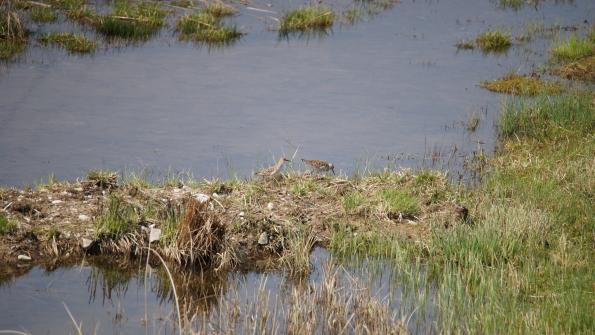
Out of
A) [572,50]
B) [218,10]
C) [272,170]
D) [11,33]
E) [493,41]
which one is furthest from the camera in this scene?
[218,10]

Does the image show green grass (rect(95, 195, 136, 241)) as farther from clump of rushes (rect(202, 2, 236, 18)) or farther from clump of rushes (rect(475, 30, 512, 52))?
clump of rushes (rect(475, 30, 512, 52))

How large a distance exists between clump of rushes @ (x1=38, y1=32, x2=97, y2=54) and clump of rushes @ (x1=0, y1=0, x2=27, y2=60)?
0.44 meters

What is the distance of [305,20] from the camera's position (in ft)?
71.5

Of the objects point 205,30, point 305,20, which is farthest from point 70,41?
point 305,20

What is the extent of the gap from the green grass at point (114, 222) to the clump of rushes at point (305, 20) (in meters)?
12.0

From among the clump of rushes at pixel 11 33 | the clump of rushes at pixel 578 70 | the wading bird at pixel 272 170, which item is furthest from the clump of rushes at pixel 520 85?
the clump of rushes at pixel 11 33

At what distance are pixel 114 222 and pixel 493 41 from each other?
42.6 feet

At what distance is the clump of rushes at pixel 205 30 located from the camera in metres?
20.4

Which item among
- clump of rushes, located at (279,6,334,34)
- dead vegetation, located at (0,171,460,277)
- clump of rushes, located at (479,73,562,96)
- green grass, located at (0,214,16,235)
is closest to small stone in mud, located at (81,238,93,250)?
dead vegetation, located at (0,171,460,277)

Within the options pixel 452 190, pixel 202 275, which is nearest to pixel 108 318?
pixel 202 275

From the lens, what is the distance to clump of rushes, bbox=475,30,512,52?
68.4 feet

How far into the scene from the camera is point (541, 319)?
7.93m

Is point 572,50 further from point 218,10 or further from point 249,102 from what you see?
point 218,10

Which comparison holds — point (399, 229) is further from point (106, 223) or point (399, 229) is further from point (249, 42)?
point (249, 42)
